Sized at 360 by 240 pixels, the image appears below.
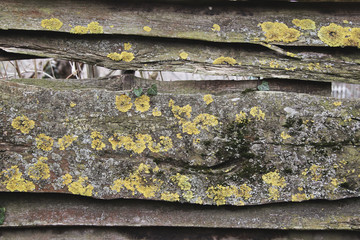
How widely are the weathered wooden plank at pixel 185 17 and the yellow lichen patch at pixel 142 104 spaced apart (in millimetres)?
475

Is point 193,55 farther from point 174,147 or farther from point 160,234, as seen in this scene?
point 160,234

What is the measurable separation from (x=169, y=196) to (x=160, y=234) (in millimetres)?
405

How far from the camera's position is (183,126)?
216 centimetres

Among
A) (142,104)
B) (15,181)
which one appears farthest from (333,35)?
(15,181)

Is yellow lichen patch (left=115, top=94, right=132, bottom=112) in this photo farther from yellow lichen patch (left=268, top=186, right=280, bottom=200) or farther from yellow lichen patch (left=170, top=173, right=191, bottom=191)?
yellow lichen patch (left=268, top=186, right=280, bottom=200)

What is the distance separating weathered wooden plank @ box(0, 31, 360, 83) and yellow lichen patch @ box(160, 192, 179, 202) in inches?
36.0

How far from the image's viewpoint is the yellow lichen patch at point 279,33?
2.26 metres

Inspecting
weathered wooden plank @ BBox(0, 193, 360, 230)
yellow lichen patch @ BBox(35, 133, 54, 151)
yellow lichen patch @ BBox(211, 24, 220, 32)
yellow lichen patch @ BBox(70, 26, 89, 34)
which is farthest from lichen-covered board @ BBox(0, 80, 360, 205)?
yellow lichen patch @ BBox(211, 24, 220, 32)

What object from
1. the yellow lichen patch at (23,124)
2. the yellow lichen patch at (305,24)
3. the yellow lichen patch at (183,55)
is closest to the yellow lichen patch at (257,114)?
the yellow lichen patch at (183,55)

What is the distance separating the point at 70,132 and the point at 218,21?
1358 millimetres

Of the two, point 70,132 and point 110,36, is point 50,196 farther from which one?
point 110,36

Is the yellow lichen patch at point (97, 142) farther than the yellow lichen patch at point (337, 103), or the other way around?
the yellow lichen patch at point (337, 103)

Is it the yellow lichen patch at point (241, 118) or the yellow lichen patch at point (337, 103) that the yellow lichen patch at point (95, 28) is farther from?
the yellow lichen patch at point (337, 103)

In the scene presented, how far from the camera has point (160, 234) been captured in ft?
7.63
